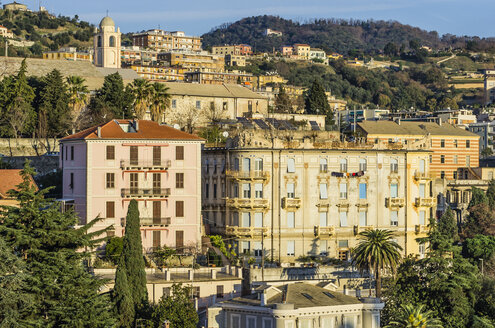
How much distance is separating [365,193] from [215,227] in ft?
34.9

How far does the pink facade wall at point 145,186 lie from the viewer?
67.9 m

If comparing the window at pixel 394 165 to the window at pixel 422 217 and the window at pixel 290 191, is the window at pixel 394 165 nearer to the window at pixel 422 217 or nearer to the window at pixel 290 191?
the window at pixel 422 217

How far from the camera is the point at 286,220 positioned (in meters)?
72.9

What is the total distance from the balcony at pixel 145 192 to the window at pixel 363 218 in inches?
556

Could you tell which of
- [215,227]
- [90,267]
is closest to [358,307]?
[90,267]

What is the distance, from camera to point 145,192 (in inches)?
2709

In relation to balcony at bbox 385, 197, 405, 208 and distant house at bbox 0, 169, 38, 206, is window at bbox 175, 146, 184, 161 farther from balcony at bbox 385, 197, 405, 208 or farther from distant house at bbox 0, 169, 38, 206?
balcony at bbox 385, 197, 405, 208

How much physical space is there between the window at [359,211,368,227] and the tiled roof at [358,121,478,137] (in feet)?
119

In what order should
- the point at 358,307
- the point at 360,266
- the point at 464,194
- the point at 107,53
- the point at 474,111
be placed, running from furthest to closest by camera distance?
1. the point at 474,111
2. the point at 107,53
3. the point at 464,194
4. the point at 360,266
5. the point at 358,307

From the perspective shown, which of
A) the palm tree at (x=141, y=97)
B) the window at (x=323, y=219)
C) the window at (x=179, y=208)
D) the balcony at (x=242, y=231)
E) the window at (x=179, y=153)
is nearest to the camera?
the window at (x=179, y=208)

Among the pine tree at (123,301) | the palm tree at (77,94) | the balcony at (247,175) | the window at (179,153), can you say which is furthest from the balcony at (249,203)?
the palm tree at (77,94)

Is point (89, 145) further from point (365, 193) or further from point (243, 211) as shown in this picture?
point (365, 193)

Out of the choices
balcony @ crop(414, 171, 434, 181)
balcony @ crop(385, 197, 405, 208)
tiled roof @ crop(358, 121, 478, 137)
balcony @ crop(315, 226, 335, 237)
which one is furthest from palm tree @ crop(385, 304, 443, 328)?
tiled roof @ crop(358, 121, 478, 137)

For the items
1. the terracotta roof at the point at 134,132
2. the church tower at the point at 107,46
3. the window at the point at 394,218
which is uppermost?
the church tower at the point at 107,46
